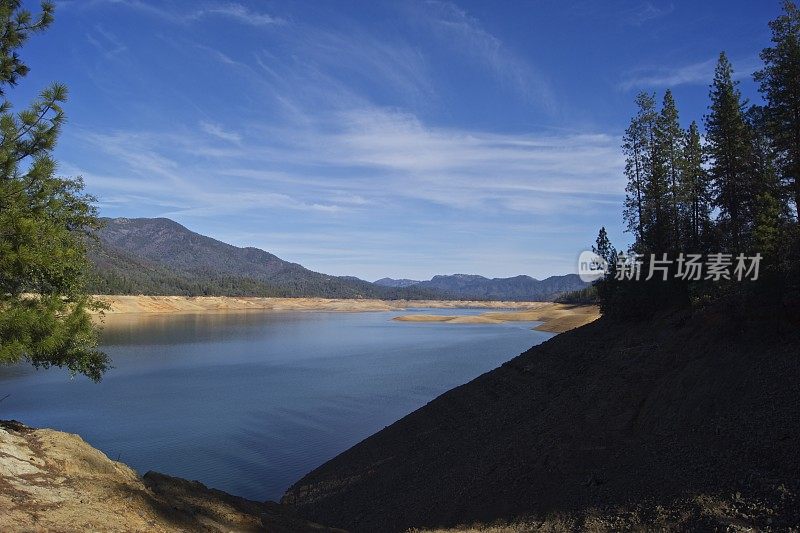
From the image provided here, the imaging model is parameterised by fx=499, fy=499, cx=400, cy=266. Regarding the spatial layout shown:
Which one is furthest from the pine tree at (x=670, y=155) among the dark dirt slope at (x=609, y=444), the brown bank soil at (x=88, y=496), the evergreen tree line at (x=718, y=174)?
the brown bank soil at (x=88, y=496)

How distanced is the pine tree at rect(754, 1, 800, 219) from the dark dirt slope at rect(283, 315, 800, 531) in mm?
15599

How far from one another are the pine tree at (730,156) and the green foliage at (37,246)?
32508mm

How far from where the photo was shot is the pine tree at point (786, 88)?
85.1 feet

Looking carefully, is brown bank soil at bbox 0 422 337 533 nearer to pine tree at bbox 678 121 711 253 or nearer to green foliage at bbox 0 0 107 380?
green foliage at bbox 0 0 107 380

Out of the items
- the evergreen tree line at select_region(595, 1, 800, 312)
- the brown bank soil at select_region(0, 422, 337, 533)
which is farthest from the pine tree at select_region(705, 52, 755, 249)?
the brown bank soil at select_region(0, 422, 337, 533)

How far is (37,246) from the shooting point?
934 cm

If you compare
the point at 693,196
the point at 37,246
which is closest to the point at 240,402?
the point at 37,246

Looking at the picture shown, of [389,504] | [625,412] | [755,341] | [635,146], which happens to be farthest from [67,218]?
[635,146]

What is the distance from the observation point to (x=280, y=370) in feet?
156

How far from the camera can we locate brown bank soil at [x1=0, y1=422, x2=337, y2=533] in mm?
6320

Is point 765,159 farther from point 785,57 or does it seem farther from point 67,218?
point 67,218

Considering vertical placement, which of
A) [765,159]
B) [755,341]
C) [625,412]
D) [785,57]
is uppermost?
[785,57]

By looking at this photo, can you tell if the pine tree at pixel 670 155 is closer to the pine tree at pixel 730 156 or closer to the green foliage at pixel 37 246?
the pine tree at pixel 730 156

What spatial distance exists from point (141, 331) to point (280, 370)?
5131 centimetres
